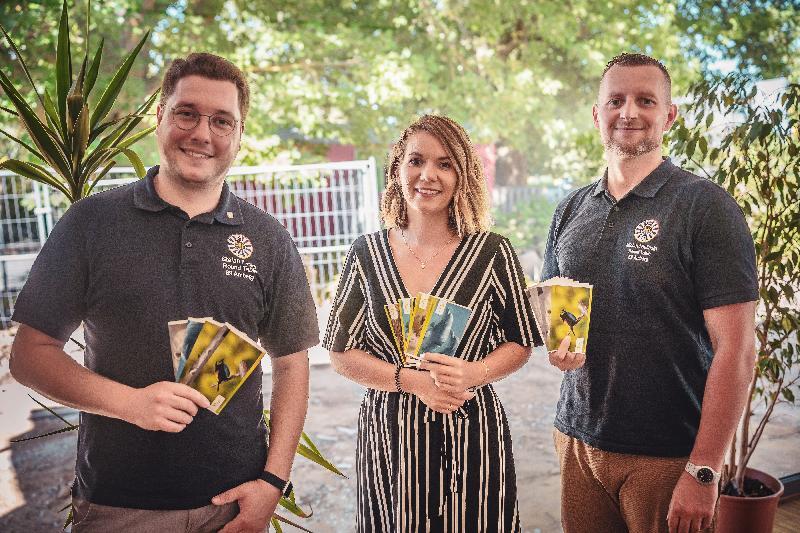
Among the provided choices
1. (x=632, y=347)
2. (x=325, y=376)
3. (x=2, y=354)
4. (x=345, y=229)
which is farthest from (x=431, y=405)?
(x=2, y=354)

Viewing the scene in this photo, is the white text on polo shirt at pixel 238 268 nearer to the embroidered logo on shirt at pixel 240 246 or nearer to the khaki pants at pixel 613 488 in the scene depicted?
the embroidered logo on shirt at pixel 240 246

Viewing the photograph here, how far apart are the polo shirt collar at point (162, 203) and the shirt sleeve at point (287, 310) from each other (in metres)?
0.15

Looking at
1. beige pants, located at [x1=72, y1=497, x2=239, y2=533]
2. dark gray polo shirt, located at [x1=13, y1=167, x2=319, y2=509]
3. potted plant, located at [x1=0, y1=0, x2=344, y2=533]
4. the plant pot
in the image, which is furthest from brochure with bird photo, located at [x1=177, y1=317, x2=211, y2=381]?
the plant pot

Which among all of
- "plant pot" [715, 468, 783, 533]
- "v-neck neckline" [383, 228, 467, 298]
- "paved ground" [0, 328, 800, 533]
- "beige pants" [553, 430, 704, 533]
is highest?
"v-neck neckline" [383, 228, 467, 298]

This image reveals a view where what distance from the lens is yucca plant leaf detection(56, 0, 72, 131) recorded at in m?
1.95

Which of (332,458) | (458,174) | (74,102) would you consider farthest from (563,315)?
(332,458)

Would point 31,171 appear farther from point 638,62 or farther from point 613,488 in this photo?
point 613,488

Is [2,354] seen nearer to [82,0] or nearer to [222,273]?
[82,0]

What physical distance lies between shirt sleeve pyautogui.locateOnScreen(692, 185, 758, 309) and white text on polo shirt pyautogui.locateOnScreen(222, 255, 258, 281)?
4.04ft

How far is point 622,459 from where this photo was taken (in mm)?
1946

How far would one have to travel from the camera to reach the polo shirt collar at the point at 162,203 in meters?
1.53

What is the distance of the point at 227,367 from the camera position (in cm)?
141

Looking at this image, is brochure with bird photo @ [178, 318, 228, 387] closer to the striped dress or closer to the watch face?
the striped dress

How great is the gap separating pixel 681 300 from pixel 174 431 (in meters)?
1.41
